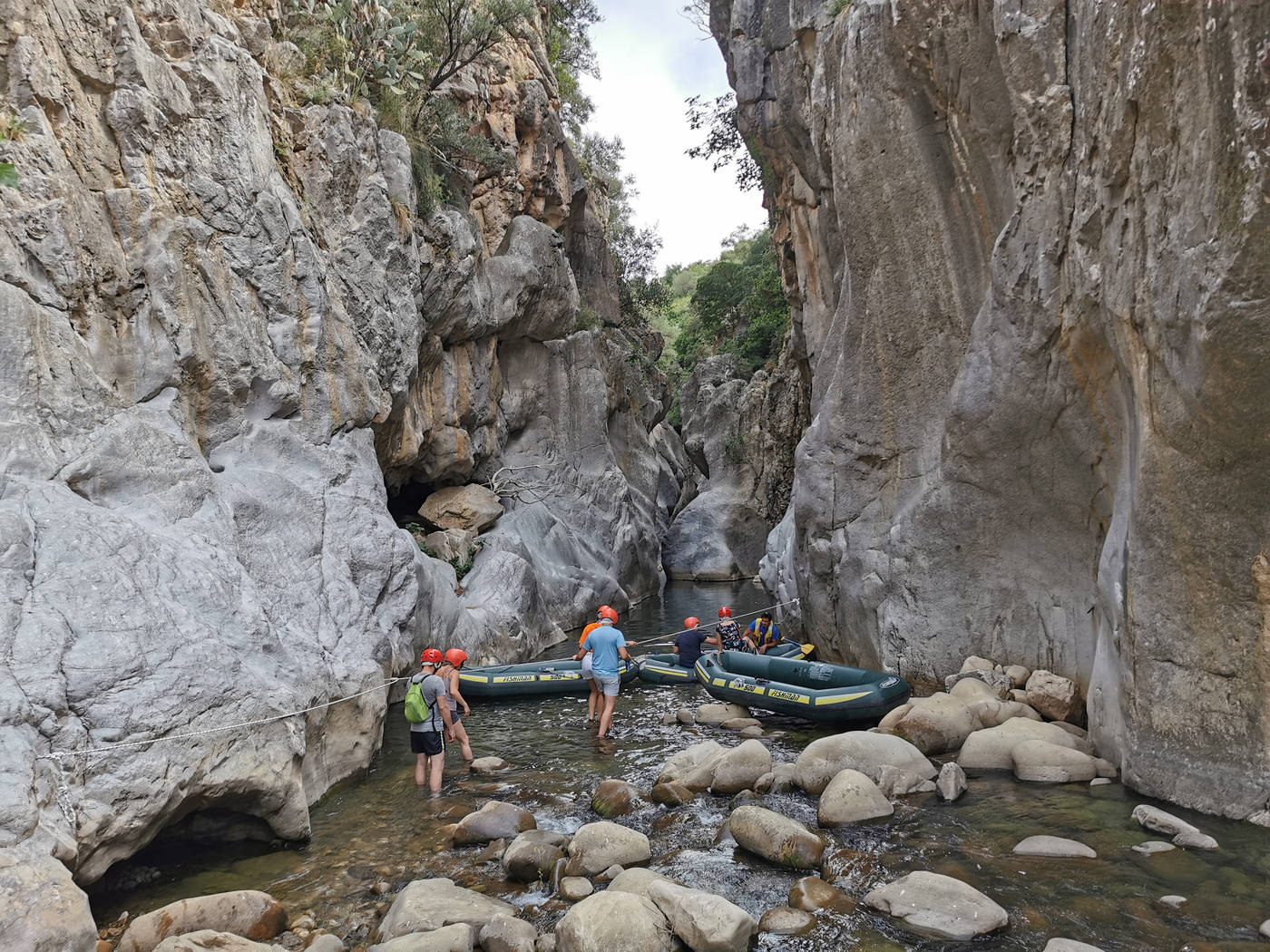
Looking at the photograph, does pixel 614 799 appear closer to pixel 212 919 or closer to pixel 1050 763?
pixel 212 919

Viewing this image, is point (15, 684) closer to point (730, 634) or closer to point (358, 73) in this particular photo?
point (730, 634)

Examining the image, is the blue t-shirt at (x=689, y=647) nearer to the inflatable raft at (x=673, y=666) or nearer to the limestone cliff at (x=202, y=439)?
the inflatable raft at (x=673, y=666)

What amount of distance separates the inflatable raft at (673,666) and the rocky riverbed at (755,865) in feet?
16.1

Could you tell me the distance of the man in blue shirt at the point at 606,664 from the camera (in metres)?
10.0

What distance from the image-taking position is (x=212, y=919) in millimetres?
4887

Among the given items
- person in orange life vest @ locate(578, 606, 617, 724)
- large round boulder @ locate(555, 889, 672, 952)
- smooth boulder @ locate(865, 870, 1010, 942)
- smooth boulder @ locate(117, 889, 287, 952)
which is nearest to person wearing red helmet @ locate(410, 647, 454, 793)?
person in orange life vest @ locate(578, 606, 617, 724)

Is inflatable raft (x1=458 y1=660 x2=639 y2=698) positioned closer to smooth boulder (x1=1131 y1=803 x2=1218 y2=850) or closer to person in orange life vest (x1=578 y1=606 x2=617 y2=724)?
person in orange life vest (x1=578 y1=606 x2=617 y2=724)

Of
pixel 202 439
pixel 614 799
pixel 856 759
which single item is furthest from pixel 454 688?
pixel 202 439

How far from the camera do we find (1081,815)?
6.27 m

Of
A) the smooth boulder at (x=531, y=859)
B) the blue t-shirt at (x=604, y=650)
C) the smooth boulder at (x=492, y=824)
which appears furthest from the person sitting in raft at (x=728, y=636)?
the smooth boulder at (x=531, y=859)

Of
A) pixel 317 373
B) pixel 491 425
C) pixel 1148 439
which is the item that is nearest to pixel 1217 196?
pixel 1148 439

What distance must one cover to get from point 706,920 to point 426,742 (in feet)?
13.9

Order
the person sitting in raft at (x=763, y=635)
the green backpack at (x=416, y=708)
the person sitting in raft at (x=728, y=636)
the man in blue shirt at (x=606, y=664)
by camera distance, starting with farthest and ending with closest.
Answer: the person sitting in raft at (x=763, y=635) < the person sitting in raft at (x=728, y=636) < the man in blue shirt at (x=606, y=664) < the green backpack at (x=416, y=708)

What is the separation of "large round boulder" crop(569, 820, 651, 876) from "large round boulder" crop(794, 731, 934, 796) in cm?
204
